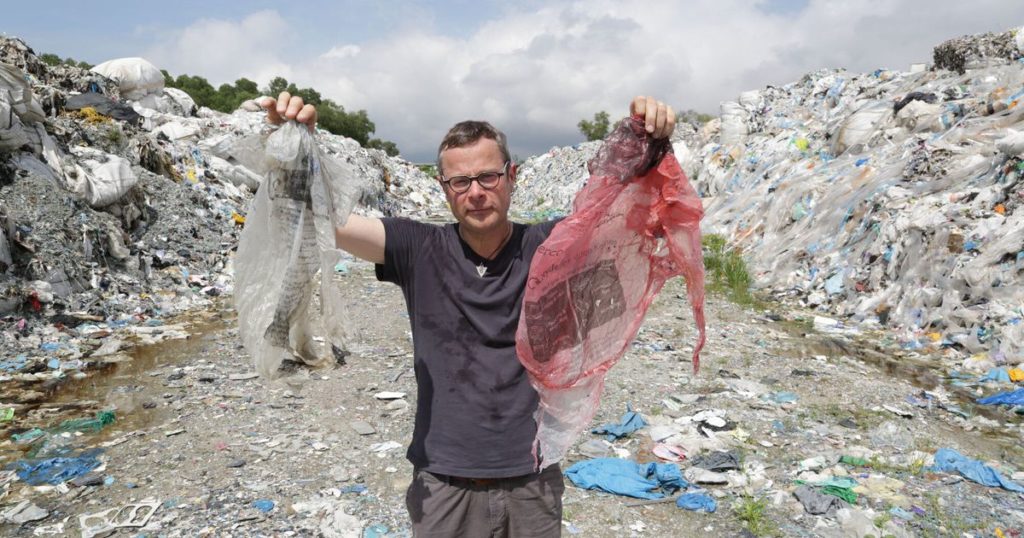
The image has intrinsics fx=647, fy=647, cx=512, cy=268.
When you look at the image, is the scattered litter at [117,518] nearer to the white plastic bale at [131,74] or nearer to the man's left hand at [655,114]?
the man's left hand at [655,114]

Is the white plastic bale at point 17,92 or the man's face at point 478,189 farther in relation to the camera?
the white plastic bale at point 17,92

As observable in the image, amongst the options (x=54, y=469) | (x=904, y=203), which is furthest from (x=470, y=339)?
(x=904, y=203)

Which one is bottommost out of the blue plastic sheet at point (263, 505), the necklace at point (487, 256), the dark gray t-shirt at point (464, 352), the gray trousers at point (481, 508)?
the blue plastic sheet at point (263, 505)

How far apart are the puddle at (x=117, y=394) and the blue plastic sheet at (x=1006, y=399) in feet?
17.4

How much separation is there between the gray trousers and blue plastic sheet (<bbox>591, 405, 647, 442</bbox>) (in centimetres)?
236

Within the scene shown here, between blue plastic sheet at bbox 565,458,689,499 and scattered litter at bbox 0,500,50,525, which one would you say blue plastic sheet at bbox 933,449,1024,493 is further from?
scattered litter at bbox 0,500,50,525

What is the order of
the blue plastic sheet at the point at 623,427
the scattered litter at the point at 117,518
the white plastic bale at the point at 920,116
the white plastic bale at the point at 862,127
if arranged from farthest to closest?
the white plastic bale at the point at 862,127, the white plastic bale at the point at 920,116, the blue plastic sheet at the point at 623,427, the scattered litter at the point at 117,518

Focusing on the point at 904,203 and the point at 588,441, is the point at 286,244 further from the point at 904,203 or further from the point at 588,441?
the point at 904,203

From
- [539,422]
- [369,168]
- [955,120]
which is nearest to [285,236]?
[539,422]

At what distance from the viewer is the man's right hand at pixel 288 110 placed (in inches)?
57.2

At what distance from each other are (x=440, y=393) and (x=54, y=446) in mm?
3205

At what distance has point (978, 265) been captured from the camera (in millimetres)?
5402

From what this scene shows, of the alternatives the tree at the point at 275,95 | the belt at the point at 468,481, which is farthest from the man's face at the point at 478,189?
the tree at the point at 275,95

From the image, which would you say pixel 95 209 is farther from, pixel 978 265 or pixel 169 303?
pixel 978 265
